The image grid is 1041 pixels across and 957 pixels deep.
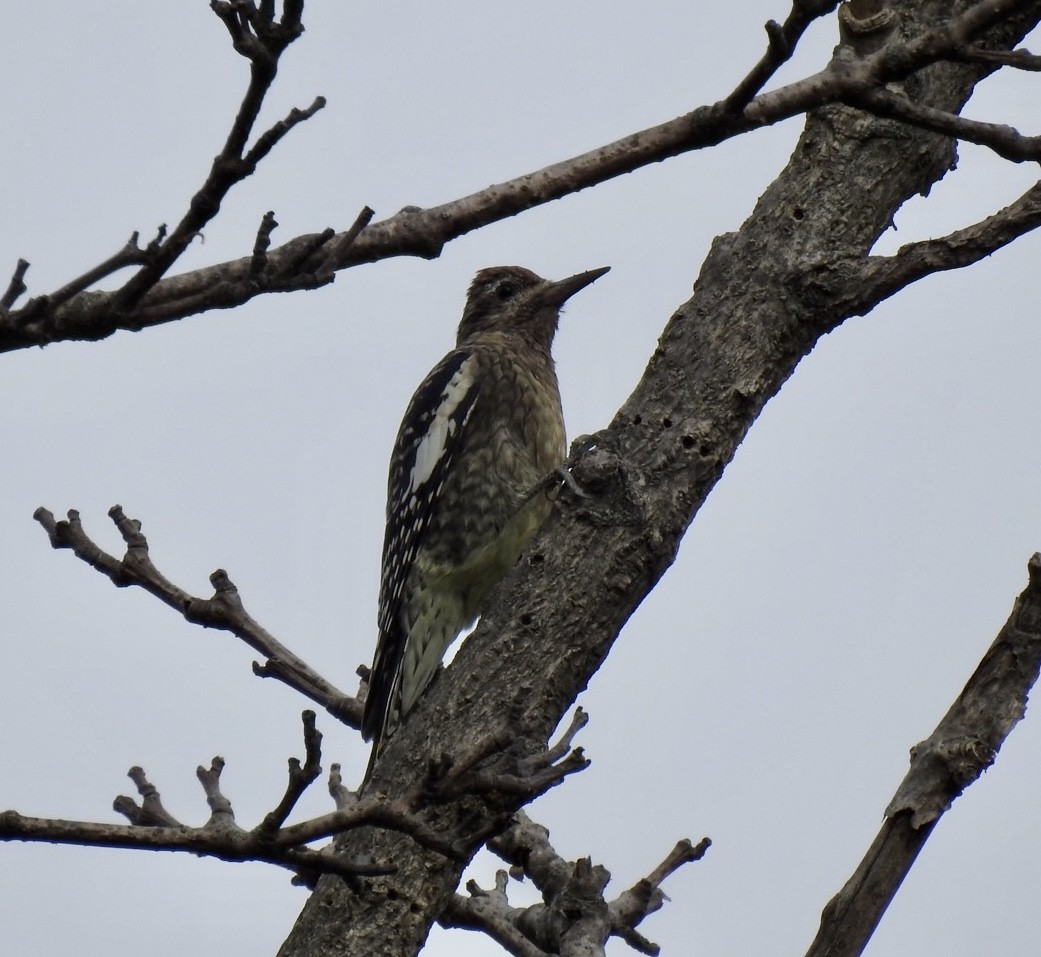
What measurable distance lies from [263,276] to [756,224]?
198 centimetres

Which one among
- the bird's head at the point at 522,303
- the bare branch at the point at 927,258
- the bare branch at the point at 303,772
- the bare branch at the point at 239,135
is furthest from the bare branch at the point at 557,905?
the bird's head at the point at 522,303

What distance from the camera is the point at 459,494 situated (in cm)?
582

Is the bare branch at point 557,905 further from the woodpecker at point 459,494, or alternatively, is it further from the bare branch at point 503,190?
the bare branch at point 503,190

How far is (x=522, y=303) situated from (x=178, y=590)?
276 centimetres

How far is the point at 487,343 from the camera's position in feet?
21.2

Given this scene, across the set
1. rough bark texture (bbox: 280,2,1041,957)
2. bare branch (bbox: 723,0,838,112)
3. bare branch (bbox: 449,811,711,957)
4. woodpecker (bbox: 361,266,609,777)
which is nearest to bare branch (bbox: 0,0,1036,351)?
bare branch (bbox: 723,0,838,112)

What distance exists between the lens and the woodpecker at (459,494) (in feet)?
18.5

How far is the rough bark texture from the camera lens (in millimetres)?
3238

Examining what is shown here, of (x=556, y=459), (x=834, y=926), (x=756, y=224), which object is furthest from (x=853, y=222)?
(x=556, y=459)

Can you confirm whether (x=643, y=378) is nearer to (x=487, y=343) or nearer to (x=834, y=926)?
(x=834, y=926)

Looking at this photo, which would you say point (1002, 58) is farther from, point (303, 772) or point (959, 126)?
point (303, 772)

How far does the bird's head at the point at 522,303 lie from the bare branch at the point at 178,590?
2478mm

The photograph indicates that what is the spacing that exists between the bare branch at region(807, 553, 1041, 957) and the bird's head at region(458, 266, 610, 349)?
12.4 feet

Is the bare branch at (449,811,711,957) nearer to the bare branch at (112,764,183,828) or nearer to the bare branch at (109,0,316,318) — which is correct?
the bare branch at (112,764,183,828)
